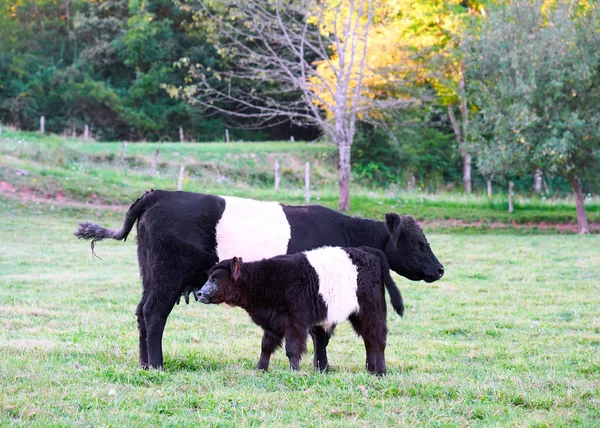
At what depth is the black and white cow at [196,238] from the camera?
24.3 ft

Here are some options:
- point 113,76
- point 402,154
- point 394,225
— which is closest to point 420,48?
point 402,154

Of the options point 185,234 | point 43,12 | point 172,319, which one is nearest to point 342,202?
point 172,319

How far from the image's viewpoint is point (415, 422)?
530cm

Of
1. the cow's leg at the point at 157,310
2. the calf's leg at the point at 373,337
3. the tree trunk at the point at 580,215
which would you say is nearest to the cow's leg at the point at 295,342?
the calf's leg at the point at 373,337

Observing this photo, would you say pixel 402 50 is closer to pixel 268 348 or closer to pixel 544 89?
pixel 544 89

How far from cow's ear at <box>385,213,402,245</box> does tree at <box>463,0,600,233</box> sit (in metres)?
19.1

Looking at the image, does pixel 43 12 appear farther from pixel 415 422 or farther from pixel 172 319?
pixel 415 422

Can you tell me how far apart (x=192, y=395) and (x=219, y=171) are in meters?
32.4

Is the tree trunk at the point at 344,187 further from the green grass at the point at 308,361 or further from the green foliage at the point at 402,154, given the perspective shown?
the green grass at the point at 308,361

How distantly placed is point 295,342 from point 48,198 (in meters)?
21.5

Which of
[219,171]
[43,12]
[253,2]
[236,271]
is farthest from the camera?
[43,12]

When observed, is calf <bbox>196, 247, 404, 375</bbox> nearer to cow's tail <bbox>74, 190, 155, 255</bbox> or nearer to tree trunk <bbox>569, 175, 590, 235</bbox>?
cow's tail <bbox>74, 190, 155, 255</bbox>

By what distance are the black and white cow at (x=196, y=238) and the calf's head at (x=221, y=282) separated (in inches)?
17.2

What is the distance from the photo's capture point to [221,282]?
279 inches
